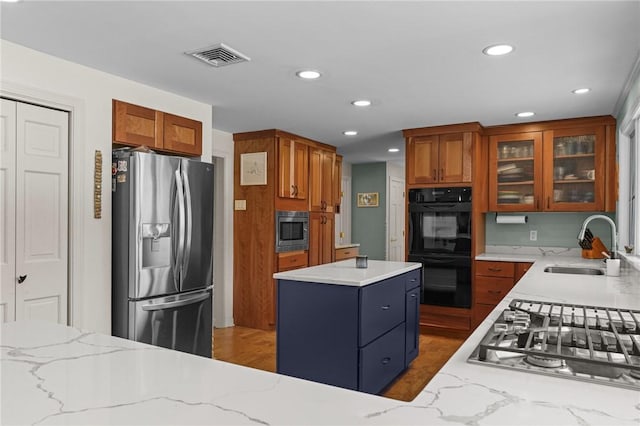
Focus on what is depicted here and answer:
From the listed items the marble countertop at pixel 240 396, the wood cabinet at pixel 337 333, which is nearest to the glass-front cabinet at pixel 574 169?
the wood cabinet at pixel 337 333

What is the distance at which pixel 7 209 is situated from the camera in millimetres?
2520

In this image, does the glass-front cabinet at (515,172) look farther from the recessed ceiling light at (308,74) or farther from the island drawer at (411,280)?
the recessed ceiling light at (308,74)

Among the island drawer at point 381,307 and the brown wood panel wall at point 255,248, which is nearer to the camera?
the island drawer at point 381,307

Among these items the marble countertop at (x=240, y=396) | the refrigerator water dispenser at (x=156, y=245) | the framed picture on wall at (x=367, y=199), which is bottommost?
the marble countertop at (x=240, y=396)

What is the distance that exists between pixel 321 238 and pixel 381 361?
2.88 m

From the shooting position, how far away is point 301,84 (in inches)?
130

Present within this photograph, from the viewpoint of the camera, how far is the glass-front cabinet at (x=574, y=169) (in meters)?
4.36

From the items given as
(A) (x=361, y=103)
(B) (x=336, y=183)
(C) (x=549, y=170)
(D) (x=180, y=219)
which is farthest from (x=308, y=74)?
(B) (x=336, y=183)

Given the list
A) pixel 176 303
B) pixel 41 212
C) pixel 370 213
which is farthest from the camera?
pixel 370 213

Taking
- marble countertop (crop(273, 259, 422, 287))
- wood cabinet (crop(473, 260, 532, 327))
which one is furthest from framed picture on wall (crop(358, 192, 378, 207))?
marble countertop (crop(273, 259, 422, 287))

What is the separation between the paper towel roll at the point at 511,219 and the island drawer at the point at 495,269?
66 centimetres

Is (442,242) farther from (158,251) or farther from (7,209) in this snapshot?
(7,209)

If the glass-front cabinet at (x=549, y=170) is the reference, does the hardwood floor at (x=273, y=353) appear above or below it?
below

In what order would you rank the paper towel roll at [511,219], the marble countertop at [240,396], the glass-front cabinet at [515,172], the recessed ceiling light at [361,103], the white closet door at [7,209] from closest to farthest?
1. the marble countertop at [240,396]
2. the white closet door at [7,209]
3. the recessed ceiling light at [361,103]
4. the glass-front cabinet at [515,172]
5. the paper towel roll at [511,219]
